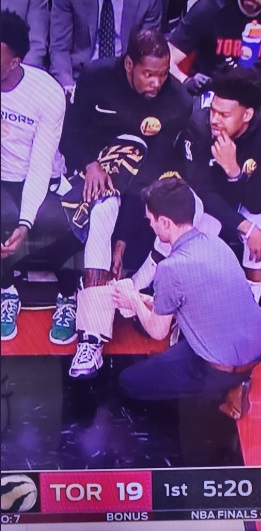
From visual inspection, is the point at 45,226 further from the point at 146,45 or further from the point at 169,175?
the point at 146,45

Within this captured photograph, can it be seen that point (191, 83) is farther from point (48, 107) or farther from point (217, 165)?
point (48, 107)

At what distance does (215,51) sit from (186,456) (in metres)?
0.96

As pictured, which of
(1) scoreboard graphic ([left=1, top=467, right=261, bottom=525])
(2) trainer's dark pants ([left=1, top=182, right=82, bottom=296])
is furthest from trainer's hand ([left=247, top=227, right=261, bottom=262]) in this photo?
(1) scoreboard graphic ([left=1, top=467, right=261, bottom=525])

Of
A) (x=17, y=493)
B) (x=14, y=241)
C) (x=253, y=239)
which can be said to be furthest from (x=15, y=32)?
(x=17, y=493)

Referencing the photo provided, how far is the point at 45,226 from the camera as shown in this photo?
1531 mm

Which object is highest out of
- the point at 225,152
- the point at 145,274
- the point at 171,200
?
the point at 225,152

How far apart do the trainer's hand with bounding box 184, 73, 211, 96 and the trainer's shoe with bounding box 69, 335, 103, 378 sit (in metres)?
0.62

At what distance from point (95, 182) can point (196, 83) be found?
326 mm

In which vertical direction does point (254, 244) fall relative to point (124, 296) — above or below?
above

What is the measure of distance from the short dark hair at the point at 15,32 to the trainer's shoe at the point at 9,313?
0.56 metres

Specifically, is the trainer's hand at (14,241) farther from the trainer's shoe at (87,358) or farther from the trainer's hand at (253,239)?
the trainer's hand at (253,239)

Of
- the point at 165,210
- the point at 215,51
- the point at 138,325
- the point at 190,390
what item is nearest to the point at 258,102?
the point at 215,51

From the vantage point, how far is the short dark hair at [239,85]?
4.94 ft

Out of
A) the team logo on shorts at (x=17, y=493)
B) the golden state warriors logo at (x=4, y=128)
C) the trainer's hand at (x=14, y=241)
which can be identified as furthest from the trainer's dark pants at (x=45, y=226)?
the team logo on shorts at (x=17, y=493)
